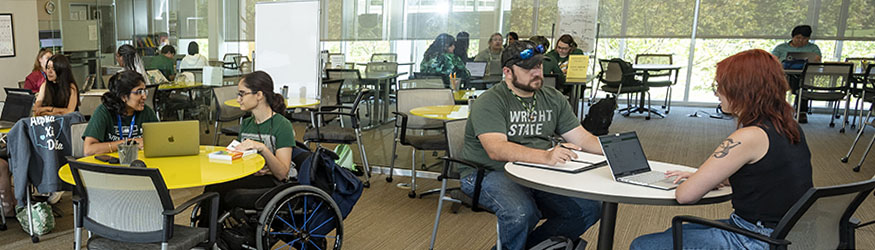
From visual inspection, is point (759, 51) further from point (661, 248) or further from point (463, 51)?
point (463, 51)

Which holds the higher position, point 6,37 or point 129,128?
point 6,37

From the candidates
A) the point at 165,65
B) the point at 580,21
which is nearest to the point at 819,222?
the point at 580,21

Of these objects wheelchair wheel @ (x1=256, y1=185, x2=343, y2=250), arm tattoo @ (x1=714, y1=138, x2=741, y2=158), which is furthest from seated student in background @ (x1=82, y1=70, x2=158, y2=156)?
arm tattoo @ (x1=714, y1=138, x2=741, y2=158)

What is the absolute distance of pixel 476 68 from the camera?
20.2ft

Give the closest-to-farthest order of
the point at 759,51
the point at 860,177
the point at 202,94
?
the point at 759,51
the point at 860,177
the point at 202,94

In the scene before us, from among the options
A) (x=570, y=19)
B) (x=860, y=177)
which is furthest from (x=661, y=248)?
(x=570, y=19)

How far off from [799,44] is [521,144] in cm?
839

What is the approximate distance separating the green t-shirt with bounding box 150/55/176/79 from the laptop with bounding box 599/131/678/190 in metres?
6.43

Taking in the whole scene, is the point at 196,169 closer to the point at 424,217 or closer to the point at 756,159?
the point at 424,217

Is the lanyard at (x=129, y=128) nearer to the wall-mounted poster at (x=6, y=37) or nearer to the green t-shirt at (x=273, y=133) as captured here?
the green t-shirt at (x=273, y=133)

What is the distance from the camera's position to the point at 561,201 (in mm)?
3086

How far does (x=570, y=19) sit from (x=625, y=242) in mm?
4510

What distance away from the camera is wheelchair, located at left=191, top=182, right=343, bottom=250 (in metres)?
2.77

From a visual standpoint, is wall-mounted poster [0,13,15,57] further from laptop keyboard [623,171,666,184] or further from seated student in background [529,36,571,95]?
laptop keyboard [623,171,666,184]
